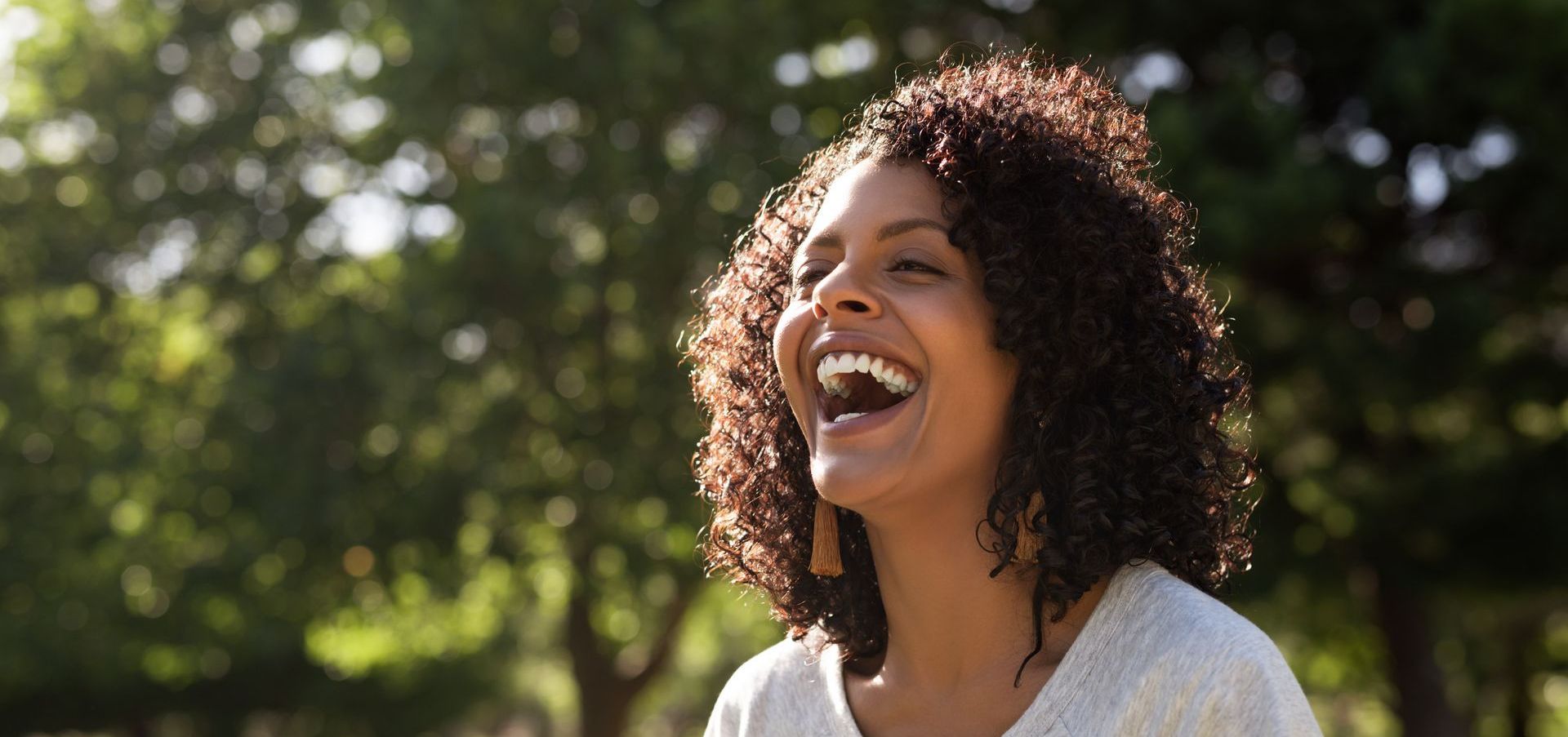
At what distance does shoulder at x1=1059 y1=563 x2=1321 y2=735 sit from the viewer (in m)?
1.84

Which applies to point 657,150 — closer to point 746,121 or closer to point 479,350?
point 746,121

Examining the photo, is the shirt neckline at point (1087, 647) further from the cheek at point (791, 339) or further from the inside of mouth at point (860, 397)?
the cheek at point (791, 339)

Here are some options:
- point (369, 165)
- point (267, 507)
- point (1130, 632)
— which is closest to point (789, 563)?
point (1130, 632)

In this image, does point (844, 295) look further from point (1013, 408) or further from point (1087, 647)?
point (1087, 647)

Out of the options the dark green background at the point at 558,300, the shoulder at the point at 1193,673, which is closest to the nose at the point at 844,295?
the shoulder at the point at 1193,673

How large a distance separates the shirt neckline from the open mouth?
388 millimetres

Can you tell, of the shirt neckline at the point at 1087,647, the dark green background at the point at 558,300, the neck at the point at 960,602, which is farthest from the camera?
the dark green background at the point at 558,300

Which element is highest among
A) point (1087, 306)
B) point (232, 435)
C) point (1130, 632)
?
point (232, 435)

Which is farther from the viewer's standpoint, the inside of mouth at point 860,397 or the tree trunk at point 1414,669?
the tree trunk at point 1414,669

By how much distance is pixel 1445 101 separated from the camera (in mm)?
9391

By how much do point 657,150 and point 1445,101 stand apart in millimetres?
5784

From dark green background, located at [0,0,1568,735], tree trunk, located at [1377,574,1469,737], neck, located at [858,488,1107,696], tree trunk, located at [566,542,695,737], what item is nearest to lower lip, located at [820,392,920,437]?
neck, located at [858,488,1107,696]

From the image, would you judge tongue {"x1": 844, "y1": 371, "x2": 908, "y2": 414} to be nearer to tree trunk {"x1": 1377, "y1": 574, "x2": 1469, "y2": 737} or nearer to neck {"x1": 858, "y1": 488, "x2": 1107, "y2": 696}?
neck {"x1": 858, "y1": 488, "x2": 1107, "y2": 696}

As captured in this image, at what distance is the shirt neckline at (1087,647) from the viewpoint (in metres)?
2.04
